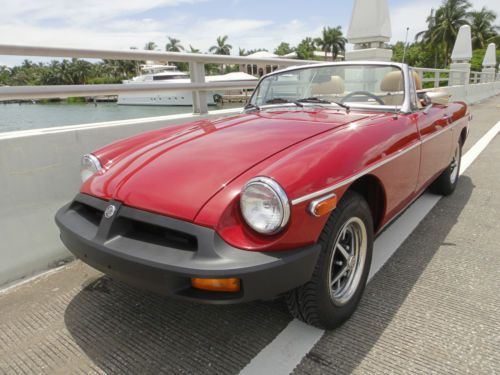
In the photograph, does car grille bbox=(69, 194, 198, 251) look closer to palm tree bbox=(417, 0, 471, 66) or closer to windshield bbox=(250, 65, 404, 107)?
windshield bbox=(250, 65, 404, 107)

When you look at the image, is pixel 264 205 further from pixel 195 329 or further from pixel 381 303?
pixel 381 303

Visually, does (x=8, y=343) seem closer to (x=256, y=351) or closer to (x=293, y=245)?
(x=256, y=351)

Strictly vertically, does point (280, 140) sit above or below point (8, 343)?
above

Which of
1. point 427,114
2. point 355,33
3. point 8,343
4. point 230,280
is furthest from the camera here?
point 355,33

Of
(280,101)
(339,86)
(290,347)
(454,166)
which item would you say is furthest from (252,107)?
(454,166)

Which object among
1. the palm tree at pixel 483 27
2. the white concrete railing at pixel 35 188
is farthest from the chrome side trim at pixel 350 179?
the palm tree at pixel 483 27

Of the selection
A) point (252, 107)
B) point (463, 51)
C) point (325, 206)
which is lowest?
point (325, 206)

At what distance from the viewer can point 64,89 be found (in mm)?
2750

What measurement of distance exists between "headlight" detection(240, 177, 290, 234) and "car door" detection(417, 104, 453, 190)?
1.64 metres

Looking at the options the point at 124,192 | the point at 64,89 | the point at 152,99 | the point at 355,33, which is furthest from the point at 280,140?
the point at 152,99

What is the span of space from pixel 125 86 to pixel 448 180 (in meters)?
3.26

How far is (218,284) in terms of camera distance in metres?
1.50

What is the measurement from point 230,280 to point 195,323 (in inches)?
27.9

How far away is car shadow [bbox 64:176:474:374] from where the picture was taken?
1.75m
